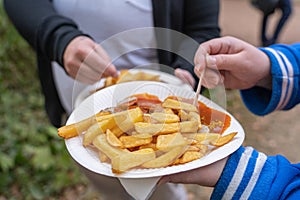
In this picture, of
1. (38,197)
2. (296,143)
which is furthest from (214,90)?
(296,143)

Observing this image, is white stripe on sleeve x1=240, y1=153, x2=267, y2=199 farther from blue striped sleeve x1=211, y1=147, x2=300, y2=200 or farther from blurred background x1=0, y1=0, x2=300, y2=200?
blurred background x1=0, y1=0, x2=300, y2=200

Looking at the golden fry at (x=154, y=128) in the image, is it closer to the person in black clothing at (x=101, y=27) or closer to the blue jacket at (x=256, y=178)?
the blue jacket at (x=256, y=178)

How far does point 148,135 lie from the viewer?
0.61 meters

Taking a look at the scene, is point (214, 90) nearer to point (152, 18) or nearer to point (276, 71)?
point (276, 71)

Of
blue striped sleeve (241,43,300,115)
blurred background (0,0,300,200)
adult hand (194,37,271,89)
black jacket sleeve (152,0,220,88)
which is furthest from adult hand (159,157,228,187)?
blurred background (0,0,300,200)

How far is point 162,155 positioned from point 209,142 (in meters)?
0.09

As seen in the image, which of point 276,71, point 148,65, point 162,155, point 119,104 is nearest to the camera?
point 162,155

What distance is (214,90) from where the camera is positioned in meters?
0.76

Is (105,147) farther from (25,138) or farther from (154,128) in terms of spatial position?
(25,138)

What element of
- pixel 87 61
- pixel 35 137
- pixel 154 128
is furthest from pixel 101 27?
pixel 35 137

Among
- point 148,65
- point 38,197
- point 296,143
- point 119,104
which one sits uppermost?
point 119,104

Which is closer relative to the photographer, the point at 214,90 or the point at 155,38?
the point at 214,90

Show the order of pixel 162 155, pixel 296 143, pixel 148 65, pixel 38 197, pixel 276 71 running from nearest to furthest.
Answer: pixel 162 155, pixel 276 71, pixel 148 65, pixel 38 197, pixel 296 143

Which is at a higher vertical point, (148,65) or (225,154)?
(225,154)
